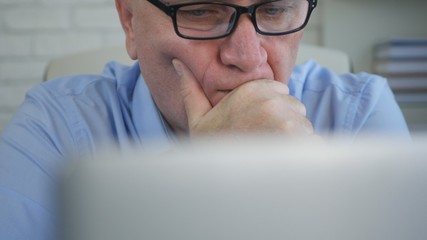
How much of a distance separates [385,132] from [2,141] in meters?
0.70

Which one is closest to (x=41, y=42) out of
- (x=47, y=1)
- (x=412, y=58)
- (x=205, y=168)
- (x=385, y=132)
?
(x=47, y=1)

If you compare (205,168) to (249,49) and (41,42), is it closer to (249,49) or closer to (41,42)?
(249,49)

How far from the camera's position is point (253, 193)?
33 centimetres

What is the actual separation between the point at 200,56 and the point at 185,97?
0.23ft

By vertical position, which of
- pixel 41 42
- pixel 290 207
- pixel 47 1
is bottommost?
pixel 41 42

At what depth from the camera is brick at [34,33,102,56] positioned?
2.32m

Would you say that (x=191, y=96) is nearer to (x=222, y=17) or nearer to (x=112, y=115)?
(x=222, y=17)

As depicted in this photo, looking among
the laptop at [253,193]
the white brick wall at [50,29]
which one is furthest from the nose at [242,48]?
the white brick wall at [50,29]

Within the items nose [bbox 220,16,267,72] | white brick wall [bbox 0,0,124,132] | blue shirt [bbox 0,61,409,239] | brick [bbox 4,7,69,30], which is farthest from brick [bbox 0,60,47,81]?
nose [bbox 220,16,267,72]

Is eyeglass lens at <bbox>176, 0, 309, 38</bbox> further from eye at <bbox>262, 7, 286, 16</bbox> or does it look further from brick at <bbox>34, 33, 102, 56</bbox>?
brick at <bbox>34, 33, 102, 56</bbox>

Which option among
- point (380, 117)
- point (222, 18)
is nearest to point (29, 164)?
point (222, 18)

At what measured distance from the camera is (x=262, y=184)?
1.07ft

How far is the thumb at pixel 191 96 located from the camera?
96cm

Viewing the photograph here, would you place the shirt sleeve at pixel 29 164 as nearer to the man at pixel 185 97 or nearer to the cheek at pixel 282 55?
the man at pixel 185 97
